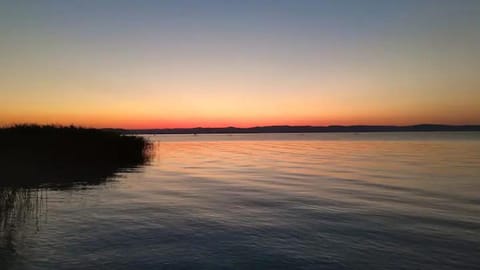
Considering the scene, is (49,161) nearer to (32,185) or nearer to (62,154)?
(62,154)

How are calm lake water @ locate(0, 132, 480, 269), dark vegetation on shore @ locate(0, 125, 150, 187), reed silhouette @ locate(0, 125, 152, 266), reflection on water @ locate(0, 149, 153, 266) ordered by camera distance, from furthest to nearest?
dark vegetation on shore @ locate(0, 125, 150, 187)
reed silhouette @ locate(0, 125, 152, 266)
reflection on water @ locate(0, 149, 153, 266)
calm lake water @ locate(0, 132, 480, 269)

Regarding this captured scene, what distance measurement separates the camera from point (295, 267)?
9.66 meters

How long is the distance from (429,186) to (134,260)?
19165 millimetres

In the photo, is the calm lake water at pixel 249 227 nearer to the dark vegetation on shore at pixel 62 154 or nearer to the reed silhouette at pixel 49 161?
the reed silhouette at pixel 49 161

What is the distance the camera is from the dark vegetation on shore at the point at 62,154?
26719mm

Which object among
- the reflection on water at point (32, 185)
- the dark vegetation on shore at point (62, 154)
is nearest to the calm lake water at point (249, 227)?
the reflection on water at point (32, 185)

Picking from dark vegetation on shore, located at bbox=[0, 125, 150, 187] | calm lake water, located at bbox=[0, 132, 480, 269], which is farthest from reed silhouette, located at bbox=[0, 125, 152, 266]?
calm lake water, located at bbox=[0, 132, 480, 269]

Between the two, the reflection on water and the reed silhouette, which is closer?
the reflection on water

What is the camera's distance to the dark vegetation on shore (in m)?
26.7

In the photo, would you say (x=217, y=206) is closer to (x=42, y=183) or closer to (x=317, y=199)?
(x=317, y=199)

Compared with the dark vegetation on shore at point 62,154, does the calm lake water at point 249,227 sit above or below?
below

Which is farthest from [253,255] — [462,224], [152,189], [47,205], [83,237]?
[152,189]

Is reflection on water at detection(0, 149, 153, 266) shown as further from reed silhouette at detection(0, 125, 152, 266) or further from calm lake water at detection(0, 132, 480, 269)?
calm lake water at detection(0, 132, 480, 269)

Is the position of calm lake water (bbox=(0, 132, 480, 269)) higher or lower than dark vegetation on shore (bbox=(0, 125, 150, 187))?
lower
